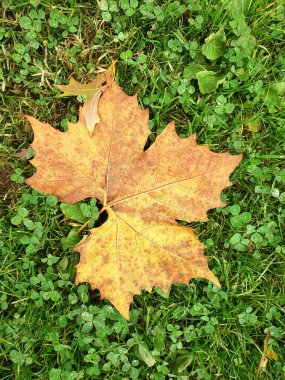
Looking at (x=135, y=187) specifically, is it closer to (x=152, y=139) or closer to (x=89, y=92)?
(x=152, y=139)

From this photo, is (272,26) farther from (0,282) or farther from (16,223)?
(0,282)

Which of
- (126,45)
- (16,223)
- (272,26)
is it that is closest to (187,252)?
(16,223)

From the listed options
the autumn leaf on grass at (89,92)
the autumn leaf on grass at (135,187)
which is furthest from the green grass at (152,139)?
the autumn leaf on grass at (135,187)

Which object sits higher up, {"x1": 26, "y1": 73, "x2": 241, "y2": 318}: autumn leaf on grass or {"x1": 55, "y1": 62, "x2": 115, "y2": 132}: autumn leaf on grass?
{"x1": 55, "y1": 62, "x2": 115, "y2": 132}: autumn leaf on grass

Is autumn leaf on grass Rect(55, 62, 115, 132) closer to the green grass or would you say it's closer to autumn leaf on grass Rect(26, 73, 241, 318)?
the green grass

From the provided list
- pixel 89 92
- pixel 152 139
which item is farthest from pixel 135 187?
pixel 89 92

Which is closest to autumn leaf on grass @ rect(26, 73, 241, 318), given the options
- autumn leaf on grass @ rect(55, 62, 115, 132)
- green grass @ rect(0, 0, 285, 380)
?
autumn leaf on grass @ rect(55, 62, 115, 132)
